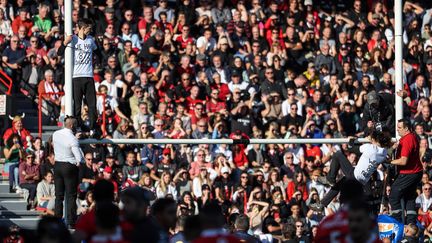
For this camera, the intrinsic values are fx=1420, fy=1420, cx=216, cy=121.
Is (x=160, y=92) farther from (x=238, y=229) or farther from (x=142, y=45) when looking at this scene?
(x=238, y=229)

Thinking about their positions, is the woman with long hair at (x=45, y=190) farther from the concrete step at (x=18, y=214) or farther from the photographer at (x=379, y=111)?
the photographer at (x=379, y=111)

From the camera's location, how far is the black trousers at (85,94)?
20797 millimetres

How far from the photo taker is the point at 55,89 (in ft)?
83.6

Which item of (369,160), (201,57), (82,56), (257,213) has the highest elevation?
(201,57)

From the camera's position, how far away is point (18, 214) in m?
22.7

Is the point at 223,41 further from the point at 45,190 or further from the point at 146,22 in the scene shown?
the point at 45,190

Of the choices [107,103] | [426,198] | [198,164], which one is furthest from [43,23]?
[426,198]

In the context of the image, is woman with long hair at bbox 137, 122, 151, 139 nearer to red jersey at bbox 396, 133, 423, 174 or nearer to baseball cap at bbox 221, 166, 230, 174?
baseball cap at bbox 221, 166, 230, 174

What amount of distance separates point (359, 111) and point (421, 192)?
277 centimetres

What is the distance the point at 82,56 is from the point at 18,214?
11.1ft

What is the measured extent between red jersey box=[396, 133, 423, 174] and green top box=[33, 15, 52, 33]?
29.1 feet

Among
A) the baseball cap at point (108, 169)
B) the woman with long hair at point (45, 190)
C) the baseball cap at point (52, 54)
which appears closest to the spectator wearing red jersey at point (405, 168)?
the baseball cap at point (108, 169)

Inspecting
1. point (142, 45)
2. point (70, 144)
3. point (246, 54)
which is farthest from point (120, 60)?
point (70, 144)

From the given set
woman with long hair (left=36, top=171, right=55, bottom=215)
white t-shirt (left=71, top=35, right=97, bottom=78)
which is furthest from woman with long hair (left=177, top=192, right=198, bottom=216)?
white t-shirt (left=71, top=35, right=97, bottom=78)
